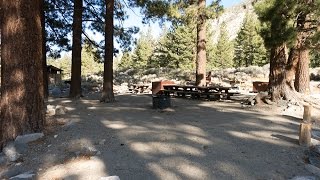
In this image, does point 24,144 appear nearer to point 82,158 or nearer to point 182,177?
point 82,158

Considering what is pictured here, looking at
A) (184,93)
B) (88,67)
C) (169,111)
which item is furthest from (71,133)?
(88,67)

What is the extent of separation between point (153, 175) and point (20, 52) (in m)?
4.13

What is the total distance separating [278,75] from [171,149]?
7548 millimetres

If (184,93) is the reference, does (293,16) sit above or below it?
above

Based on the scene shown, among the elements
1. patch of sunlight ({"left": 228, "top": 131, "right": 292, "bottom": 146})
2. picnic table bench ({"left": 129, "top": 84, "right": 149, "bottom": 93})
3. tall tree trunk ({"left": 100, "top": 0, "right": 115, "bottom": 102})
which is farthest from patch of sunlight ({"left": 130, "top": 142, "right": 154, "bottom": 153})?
picnic table bench ({"left": 129, "top": 84, "right": 149, "bottom": 93})

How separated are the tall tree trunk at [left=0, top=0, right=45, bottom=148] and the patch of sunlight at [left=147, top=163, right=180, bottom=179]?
3.34 meters

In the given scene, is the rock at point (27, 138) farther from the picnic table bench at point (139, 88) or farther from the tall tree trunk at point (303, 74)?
the picnic table bench at point (139, 88)

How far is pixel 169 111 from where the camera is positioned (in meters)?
11.2

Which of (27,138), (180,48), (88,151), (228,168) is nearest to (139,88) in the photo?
(27,138)

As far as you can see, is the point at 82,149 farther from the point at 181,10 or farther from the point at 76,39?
the point at 181,10

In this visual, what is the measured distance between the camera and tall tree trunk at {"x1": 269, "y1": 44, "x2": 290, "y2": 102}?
1222 centimetres

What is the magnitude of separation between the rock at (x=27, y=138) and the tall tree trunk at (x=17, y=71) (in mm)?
215

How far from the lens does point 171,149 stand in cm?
611

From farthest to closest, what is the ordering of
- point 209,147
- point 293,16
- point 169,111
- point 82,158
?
point 169,111, point 293,16, point 209,147, point 82,158
